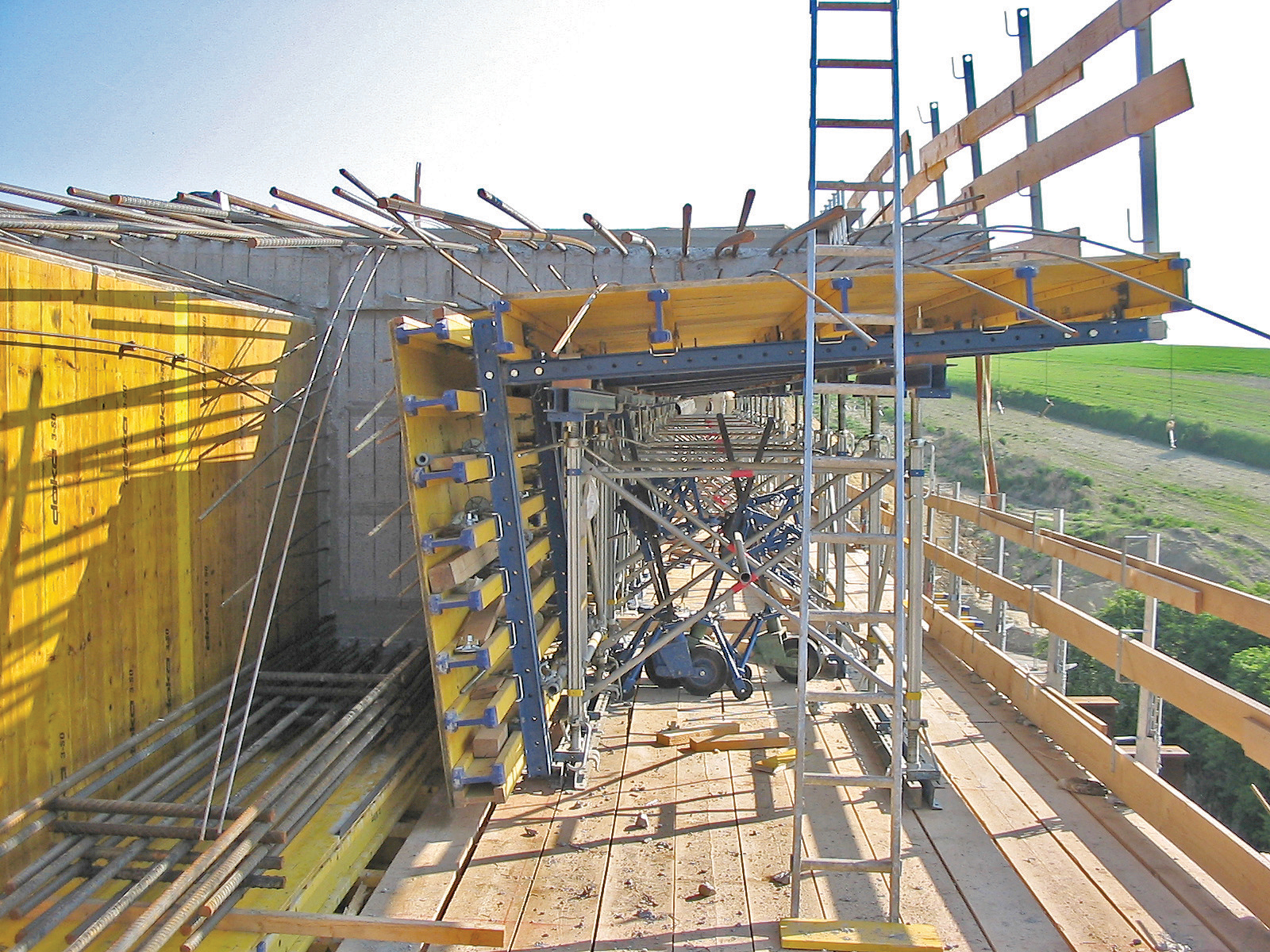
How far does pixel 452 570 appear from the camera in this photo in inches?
194

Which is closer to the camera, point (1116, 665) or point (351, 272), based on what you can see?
point (1116, 665)

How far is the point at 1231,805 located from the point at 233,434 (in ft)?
47.4

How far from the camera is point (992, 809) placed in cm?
531

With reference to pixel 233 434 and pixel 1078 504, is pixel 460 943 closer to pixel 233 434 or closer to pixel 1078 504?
pixel 233 434

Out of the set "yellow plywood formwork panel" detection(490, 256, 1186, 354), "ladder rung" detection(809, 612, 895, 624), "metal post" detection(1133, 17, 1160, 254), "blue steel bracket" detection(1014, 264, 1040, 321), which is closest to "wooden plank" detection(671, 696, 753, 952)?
"ladder rung" detection(809, 612, 895, 624)

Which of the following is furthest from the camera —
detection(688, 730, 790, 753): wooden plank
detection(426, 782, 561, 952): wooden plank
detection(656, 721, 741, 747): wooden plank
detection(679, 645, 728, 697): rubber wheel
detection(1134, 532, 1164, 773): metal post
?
detection(679, 645, 728, 697): rubber wheel

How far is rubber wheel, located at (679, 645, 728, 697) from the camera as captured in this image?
24.1 ft

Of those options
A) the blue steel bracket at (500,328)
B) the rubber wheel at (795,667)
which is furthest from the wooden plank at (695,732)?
the blue steel bracket at (500,328)

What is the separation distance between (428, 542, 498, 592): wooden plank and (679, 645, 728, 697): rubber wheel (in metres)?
2.70

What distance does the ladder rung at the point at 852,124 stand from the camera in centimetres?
439

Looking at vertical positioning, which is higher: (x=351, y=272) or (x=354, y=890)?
(x=351, y=272)

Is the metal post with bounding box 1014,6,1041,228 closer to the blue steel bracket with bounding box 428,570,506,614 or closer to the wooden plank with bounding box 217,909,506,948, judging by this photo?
the blue steel bracket with bounding box 428,570,506,614

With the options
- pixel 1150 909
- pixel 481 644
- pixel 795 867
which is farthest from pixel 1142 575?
pixel 481 644

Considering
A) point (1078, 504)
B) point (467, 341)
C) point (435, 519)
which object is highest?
point (467, 341)
